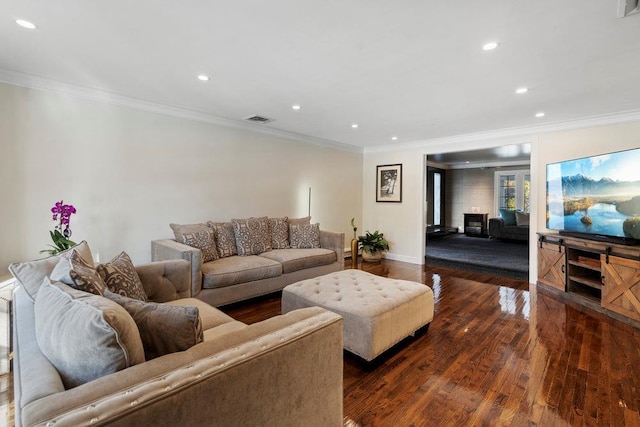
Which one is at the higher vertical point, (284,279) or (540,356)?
(284,279)

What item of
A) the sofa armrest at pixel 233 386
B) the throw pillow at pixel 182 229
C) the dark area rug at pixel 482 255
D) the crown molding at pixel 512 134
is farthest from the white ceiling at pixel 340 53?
the dark area rug at pixel 482 255

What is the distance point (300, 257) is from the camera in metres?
3.86

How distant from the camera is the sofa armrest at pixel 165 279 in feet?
7.20

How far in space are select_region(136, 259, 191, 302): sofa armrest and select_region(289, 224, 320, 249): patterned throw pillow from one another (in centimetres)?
208

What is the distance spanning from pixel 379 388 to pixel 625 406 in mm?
1405

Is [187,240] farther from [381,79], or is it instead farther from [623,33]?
[623,33]

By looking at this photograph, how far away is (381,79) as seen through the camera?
2818 mm

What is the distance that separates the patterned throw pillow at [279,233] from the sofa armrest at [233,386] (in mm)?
3028

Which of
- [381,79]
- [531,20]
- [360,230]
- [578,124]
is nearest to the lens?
[531,20]

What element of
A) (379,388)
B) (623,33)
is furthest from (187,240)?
(623,33)

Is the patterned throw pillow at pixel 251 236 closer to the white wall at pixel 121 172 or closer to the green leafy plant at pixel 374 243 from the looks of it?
the white wall at pixel 121 172

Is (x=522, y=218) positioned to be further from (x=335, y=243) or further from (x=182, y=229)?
(x=182, y=229)

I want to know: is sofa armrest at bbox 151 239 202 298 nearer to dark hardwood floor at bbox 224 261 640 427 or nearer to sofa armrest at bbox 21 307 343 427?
dark hardwood floor at bbox 224 261 640 427

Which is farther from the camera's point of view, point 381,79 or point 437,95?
point 437,95
